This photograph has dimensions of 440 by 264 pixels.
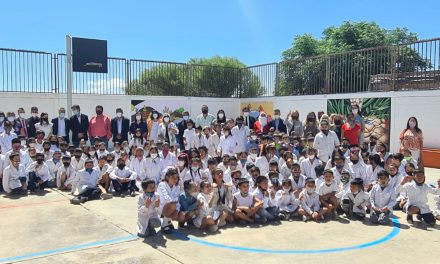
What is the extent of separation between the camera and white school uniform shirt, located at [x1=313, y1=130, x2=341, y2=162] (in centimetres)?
901

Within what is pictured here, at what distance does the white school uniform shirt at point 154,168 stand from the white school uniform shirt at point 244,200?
2617mm

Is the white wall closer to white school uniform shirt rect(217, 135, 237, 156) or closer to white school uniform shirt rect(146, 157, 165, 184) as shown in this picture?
white school uniform shirt rect(217, 135, 237, 156)

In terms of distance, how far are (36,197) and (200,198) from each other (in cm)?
393

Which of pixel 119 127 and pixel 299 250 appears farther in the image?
pixel 119 127

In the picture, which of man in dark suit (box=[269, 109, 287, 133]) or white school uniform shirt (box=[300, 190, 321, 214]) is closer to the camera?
white school uniform shirt (box=[300, 190, 321, 214])

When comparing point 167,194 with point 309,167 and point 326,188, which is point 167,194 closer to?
point 326,188

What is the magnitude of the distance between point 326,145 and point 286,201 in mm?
2385

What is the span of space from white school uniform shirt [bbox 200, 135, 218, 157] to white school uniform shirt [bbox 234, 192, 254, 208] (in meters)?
3.86

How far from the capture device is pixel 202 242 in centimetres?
566

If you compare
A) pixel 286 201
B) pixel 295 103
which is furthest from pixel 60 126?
pixel 295 103

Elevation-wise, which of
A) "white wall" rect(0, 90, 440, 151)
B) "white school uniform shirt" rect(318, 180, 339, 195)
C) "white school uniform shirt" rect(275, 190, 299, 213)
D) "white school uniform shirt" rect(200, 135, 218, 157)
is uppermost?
"white wall" rect(0, 90, 440, 151)

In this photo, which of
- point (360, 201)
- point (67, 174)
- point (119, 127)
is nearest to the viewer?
point (360, 201)

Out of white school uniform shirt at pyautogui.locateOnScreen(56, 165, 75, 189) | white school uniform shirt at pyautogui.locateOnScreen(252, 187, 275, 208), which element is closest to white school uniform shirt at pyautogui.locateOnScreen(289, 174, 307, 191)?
white school uniform shirt at pyautogui.locateOnScreen(252, 187, 275, 208)

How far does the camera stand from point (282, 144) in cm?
966
